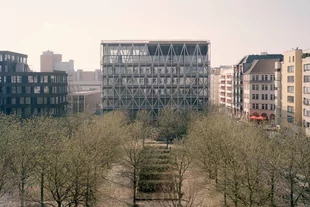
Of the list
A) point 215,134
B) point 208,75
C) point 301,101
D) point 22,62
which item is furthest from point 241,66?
point 215,134

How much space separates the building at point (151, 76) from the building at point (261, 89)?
1051 centimetres

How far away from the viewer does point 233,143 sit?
2703 cm

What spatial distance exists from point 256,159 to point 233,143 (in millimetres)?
4493

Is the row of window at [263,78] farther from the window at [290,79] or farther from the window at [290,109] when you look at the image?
the window at [290,109]

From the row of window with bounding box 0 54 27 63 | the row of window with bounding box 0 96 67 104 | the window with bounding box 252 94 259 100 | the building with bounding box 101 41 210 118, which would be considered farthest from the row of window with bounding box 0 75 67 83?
the window with bounding box 252 94 259 100

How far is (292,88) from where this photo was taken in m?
55.6

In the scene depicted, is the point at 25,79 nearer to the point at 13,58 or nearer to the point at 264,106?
the point at 13,58

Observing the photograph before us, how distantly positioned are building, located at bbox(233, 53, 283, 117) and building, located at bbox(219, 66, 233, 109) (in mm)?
7075

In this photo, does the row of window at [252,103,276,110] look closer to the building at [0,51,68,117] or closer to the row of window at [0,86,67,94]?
the building at [0,51,68,117]

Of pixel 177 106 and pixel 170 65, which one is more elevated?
pixel 170 65

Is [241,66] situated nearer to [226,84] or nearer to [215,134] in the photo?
[226,84]

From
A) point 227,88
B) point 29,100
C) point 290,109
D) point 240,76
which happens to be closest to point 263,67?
point 240,76

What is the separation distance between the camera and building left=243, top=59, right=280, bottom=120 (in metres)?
72.4

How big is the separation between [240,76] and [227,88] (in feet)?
62.3
